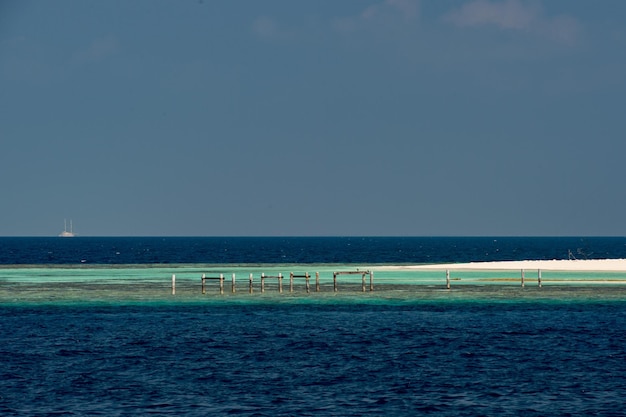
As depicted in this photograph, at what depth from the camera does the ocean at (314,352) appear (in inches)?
1329

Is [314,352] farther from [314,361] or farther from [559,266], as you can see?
[559,266]

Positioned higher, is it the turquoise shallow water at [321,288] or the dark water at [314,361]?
the turquoise shallow water at [321,288]

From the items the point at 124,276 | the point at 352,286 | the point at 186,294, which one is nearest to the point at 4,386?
the point at 186,294

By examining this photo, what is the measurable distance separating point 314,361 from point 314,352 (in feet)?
8.71

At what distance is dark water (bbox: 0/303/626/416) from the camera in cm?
3344

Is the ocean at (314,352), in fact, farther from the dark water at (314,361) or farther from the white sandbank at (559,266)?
the white sandbank at (559,266)

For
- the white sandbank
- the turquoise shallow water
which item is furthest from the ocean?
the white sandbank

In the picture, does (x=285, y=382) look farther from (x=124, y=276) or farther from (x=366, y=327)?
(x=124, y=276)

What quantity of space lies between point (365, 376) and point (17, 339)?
20.4 m

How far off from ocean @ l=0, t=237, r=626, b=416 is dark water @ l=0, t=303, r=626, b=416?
0.32ft

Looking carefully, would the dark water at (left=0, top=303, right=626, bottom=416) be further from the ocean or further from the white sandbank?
the white sandbank

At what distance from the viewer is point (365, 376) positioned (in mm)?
38781

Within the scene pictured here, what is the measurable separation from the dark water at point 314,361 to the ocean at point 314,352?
10cm

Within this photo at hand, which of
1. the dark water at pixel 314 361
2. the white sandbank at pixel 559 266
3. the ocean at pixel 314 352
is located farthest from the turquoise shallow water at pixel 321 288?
the dark water at pixel 314 361
